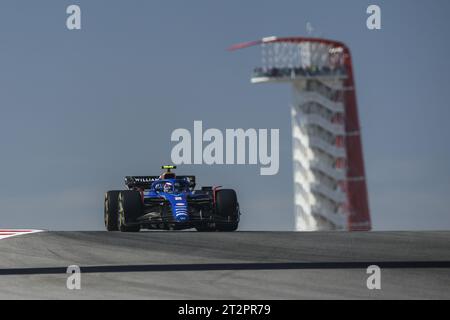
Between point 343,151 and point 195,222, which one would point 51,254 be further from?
point 343,151

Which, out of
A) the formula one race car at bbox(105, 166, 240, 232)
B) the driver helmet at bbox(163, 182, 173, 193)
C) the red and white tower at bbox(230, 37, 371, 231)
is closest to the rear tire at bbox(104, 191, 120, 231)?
the formula one race car at bbox(105, 166, 240, 232)

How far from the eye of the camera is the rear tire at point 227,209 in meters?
29.8

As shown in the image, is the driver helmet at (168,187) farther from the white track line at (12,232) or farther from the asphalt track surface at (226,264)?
the white track line at (12,232)

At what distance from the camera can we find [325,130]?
137625 mm

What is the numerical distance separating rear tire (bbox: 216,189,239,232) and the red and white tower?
10413 centimetres

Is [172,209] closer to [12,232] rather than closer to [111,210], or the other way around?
[111,210]

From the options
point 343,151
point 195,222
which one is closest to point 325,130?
point 343,151

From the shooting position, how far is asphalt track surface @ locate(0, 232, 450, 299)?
57.3 ft

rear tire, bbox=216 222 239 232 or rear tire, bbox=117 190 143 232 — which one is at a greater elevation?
rear tire, bbox=117 190 143 232

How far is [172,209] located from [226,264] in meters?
9.04

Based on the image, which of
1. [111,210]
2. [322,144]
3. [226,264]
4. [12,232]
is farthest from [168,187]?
[322,144]

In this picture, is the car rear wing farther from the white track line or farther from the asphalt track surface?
the asphalt track surface

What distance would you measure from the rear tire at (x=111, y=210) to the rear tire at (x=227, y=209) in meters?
2.44

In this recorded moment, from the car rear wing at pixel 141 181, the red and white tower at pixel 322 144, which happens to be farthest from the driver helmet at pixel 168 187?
the red and white tower at pixel 322 144
